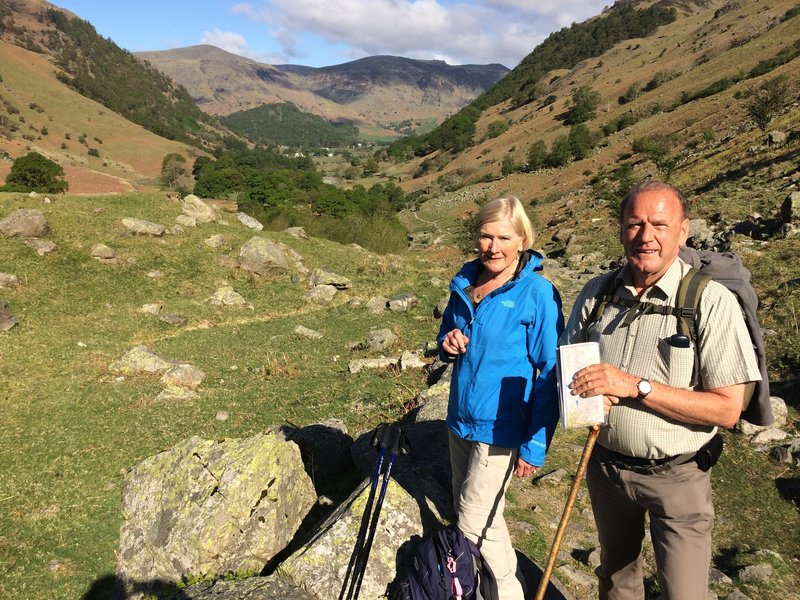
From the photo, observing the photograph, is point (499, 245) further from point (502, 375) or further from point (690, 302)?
point (690, 302)

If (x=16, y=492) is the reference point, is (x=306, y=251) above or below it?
above

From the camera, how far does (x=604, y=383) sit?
88.6 inches

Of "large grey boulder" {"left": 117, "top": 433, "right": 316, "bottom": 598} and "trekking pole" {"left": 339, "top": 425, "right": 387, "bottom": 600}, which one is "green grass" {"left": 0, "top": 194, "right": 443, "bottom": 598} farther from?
"trekking pole" {"left": 339, "top": 425, "right": 387, "bottom": 600}

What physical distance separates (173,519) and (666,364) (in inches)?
189

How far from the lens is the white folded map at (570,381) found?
7.58 feet

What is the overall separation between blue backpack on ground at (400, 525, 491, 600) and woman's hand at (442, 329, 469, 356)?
1231mm

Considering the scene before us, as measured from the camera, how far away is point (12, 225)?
15.8 m

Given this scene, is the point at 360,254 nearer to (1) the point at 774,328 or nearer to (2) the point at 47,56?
(1) the point at 774,328

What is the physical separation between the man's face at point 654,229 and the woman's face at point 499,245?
693 millimetres

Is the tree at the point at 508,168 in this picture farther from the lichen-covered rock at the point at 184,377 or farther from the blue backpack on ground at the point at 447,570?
the blue backpack on ground at the point at 447,570

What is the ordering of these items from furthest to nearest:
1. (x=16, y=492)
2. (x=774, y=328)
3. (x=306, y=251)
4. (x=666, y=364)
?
(x=306, y=251) → (x=774, y=328) → (x=16, y=492) → (x=666, y=364)

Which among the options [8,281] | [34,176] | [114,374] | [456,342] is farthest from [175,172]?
[456,342]

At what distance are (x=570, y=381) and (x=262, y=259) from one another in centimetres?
1708

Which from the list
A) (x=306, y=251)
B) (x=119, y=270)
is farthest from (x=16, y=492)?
(x=306, y=251)
